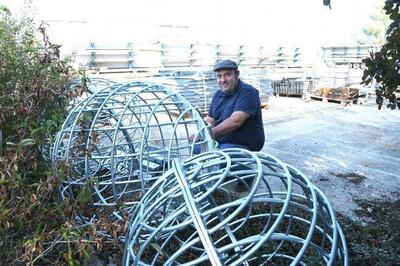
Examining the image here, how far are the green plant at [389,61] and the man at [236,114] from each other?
1282mm

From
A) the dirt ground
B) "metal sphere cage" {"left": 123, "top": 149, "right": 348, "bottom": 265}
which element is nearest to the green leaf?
"metal sphere cage" {"left": 123, "top": 149, "right": 348, "bottom": 265}

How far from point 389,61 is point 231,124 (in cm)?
164

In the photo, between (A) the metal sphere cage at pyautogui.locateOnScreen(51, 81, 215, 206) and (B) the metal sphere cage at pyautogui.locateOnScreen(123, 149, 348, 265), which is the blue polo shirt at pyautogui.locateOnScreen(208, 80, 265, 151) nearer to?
(A) the metal sphere cage at pyautogui.locateOnScreen(51, 81, 215, 206)

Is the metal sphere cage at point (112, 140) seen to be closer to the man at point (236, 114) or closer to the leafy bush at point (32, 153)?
the leafy bush at point (32, 153)

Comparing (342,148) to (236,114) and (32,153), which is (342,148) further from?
(32,153)

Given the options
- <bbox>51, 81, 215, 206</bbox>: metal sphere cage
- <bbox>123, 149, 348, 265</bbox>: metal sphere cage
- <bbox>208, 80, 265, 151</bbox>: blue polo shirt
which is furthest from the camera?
<bbox>208, 80, 265, 151</bbox>: blue polo shirt

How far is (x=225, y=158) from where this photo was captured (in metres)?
2.16

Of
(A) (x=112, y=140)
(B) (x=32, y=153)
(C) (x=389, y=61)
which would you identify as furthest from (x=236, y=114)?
(B) (x=32, y=153)

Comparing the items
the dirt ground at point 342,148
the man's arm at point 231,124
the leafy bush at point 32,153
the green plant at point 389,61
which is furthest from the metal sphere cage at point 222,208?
the dirt ground at point 342,148

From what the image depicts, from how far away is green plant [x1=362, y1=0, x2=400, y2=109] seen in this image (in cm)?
311

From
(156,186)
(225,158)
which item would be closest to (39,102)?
(156,186)

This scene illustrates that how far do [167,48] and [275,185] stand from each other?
1091 cm

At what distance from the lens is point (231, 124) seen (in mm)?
4109

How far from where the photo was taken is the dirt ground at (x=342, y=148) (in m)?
4.75
